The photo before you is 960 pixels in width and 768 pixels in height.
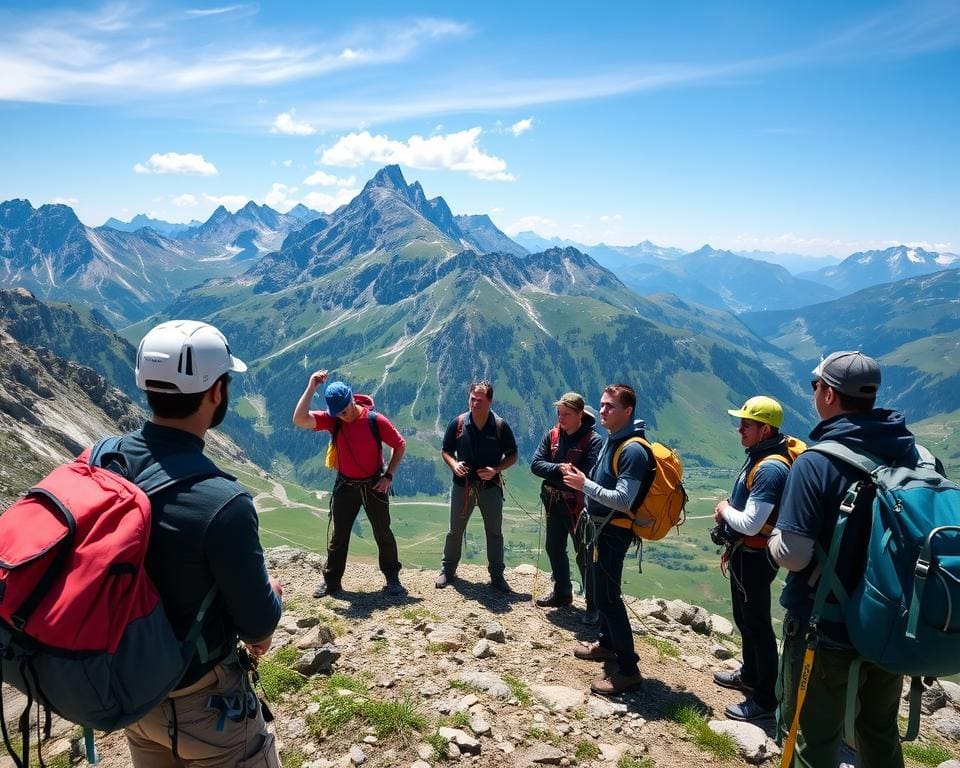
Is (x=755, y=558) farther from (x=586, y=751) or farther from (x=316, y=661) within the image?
(x=316, y=661)

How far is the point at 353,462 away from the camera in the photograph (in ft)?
41.3

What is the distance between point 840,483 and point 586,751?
15.6 ft

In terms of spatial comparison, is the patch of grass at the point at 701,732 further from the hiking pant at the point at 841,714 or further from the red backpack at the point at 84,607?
the red backpack at the point at 84,607

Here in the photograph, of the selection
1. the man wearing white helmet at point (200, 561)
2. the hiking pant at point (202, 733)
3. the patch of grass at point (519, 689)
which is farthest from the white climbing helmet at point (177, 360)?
the patch of grass at point (519, 689)

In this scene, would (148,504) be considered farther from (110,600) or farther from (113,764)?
(113,764)

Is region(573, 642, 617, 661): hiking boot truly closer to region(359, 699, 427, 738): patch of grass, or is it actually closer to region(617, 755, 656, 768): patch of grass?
region(617, 755, 656, 768): patch of grass

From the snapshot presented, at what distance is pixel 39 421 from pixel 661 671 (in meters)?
122

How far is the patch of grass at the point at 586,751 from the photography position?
7485mm

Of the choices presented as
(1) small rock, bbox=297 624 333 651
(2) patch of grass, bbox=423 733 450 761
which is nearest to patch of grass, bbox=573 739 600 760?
(2) patch of grass, bbox=423 733 450 761

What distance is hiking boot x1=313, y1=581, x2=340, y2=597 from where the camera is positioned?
13.7m

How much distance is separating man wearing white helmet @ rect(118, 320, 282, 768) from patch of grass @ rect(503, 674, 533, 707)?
184 inches

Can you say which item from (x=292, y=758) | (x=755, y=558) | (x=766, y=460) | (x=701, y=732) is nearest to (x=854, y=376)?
(x=766, y=460)

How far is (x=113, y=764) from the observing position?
733cm

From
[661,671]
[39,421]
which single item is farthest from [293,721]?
[39,421]
